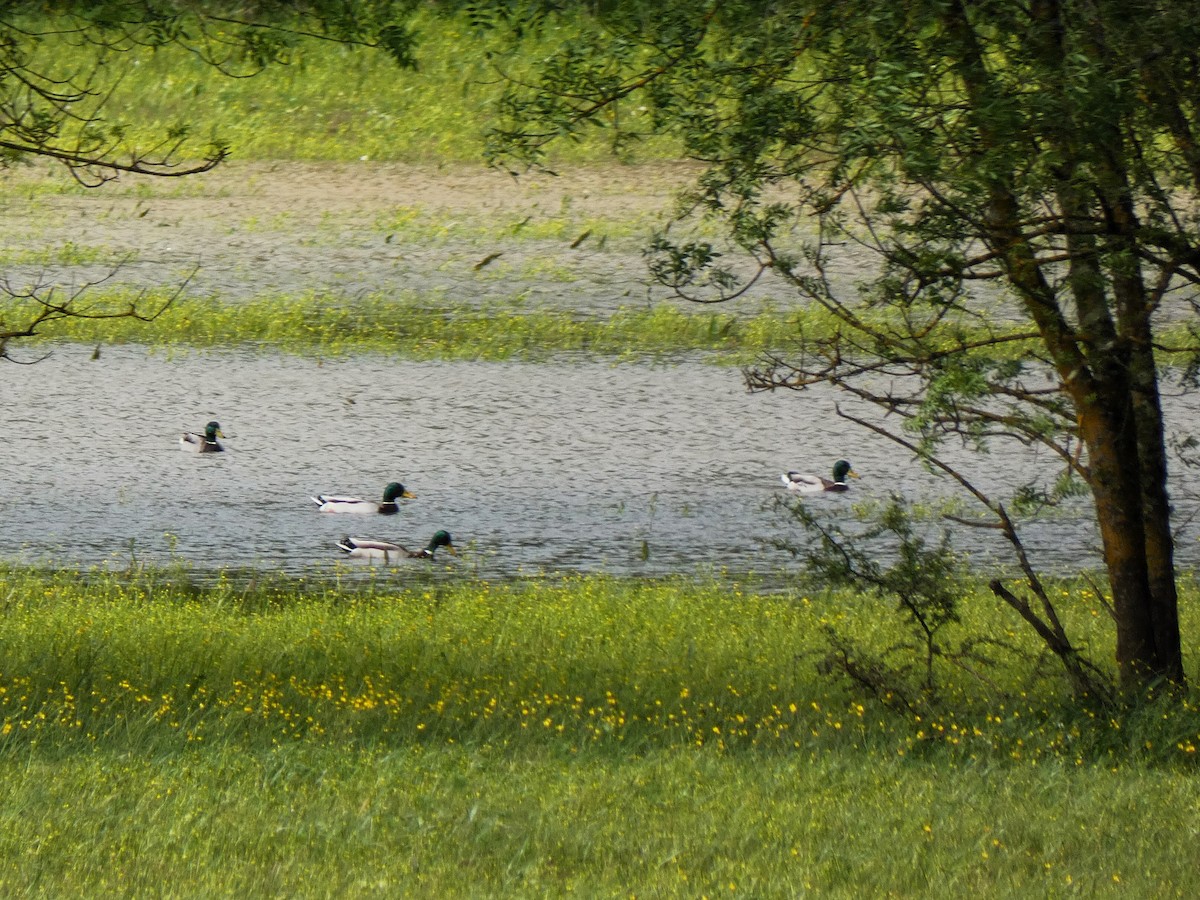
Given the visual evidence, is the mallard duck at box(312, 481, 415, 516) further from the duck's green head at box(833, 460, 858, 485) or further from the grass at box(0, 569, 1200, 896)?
the duck's green head at box(833, 460, 858, 485)

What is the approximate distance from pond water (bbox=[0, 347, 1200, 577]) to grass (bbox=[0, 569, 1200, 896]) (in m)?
2.56

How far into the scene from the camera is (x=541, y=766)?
7125 mm

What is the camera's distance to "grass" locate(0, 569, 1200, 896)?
579 cm

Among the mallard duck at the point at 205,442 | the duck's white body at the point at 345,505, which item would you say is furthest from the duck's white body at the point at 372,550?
the mallard duck at the point at 205,442

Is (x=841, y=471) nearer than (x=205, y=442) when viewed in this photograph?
Yes

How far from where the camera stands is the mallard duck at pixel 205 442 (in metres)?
16.5

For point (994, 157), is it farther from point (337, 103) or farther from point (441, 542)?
point (337, 103)

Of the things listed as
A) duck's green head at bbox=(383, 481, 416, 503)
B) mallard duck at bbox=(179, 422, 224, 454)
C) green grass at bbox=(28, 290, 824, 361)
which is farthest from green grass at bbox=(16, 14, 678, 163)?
duck's green head at bbox=(383, 481, 416, 503)

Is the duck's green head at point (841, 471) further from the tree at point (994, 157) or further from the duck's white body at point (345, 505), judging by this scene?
the tree at point (994, 157)

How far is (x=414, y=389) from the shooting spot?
62.0 ft

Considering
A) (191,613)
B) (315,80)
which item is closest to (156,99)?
(315,80)

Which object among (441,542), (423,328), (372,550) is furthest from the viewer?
(423,328)

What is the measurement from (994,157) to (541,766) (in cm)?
298

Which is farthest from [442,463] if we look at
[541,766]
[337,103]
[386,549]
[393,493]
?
[337,103]
